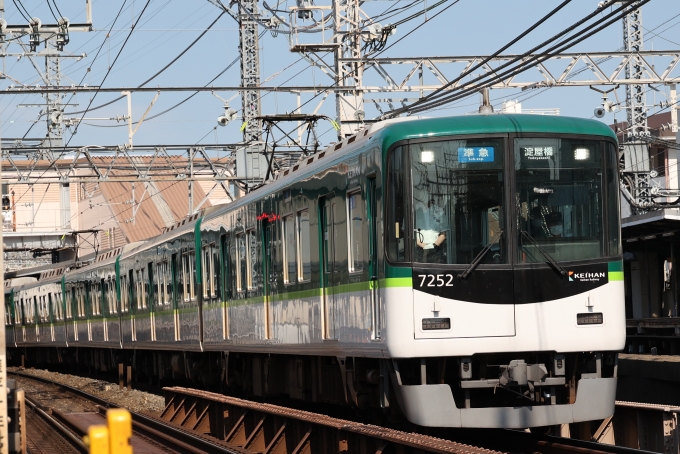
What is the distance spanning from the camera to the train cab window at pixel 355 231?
11.2 metres

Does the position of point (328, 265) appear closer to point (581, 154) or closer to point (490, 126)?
point (490, 126)

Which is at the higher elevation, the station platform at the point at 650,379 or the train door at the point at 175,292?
the train door at the point at 175,292

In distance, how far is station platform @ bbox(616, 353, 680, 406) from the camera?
66.3 feet

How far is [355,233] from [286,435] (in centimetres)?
231

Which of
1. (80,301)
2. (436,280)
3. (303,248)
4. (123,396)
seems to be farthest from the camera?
(80,301)

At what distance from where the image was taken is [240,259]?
16297mm

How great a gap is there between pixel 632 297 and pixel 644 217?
27.9 ft

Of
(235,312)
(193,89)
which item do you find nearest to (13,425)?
(235,312)

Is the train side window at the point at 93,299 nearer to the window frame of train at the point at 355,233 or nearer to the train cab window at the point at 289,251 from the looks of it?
the train cab window at the point at 289,251

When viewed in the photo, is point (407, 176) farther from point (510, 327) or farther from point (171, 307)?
point (171, 307)

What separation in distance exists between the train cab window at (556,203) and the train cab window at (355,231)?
1.55m

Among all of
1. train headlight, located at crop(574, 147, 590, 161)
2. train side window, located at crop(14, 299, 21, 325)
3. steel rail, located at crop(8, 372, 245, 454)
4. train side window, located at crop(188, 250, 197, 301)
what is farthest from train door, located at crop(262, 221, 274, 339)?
train side window, located at crop(14, 299, 21, 325)

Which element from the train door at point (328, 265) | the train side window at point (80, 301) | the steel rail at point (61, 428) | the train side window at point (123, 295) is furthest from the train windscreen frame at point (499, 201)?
the train side window at point (80, 301)

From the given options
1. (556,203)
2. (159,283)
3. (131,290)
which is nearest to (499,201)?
(556,203)
